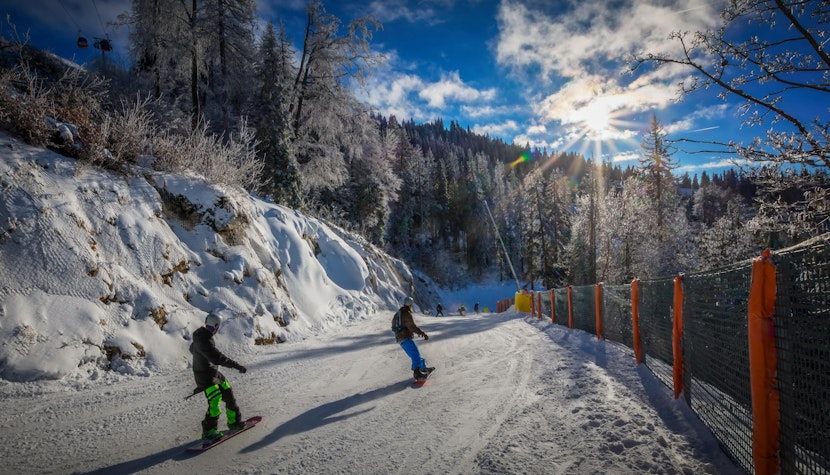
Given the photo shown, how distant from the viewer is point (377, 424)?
158 inches

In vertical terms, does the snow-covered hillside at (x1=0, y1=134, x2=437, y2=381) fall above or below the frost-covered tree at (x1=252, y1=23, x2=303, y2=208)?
below

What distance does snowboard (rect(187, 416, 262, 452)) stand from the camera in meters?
3.49

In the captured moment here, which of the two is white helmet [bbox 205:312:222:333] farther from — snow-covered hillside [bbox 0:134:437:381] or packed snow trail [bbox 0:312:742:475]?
snow-covered hillside [bbox 0:134:437:381]

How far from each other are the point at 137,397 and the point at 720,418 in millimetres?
6569

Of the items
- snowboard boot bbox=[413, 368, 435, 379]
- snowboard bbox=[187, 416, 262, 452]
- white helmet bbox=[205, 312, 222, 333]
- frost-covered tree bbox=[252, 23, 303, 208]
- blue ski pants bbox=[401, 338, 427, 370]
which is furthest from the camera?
frost-covered tree bbox=[252, 23, 303, 208]

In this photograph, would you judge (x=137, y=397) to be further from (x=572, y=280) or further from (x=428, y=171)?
(x=428, y=171)

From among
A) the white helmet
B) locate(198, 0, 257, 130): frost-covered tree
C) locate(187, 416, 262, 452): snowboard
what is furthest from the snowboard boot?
locate(198, 0, 257, 130): frost-covered tree

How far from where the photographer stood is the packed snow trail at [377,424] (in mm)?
3129

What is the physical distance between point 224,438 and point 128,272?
15.4ft

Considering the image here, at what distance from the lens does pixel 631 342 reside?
6.91 metres

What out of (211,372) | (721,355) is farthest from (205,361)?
(721,355)

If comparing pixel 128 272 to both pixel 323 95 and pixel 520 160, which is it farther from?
pixel 520 160

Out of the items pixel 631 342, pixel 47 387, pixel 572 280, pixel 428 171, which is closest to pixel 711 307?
pixel 631 342

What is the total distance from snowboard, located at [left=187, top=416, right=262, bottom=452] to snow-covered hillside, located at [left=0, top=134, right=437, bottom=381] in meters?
2.68
